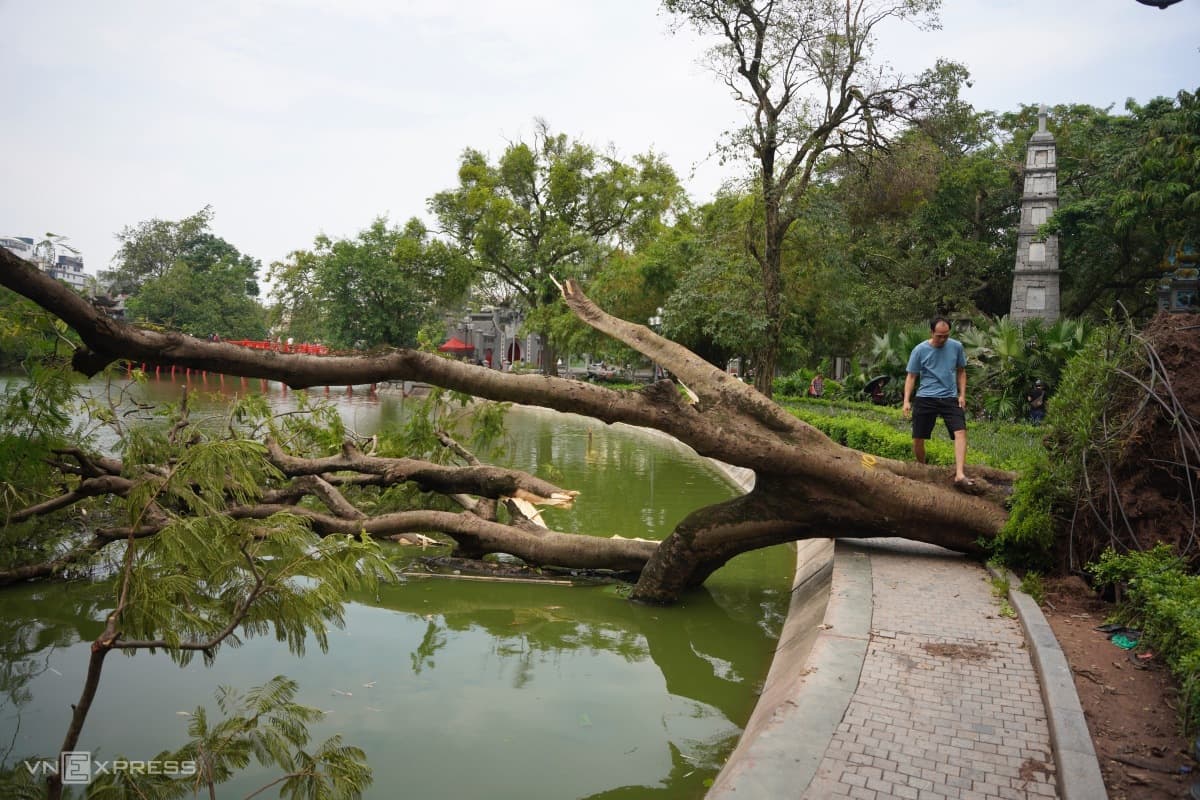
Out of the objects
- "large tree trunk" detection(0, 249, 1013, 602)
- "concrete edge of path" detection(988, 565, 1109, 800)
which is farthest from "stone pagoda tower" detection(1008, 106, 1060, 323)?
"concrete edge of path" detection(988, 565, 1109, 800)

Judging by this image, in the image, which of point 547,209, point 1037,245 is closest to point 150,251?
point 547,209

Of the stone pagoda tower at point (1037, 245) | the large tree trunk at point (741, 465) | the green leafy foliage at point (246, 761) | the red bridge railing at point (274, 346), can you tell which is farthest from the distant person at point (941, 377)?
the stone pagoda tower at point (1037, 245)

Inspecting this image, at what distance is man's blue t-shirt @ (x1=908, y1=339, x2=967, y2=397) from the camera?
7340mm

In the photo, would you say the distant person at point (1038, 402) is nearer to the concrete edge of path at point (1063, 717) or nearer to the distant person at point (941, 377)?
the distant person at point (941, 377)

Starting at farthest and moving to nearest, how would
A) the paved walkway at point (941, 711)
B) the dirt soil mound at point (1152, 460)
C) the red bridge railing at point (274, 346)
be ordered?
the red bridge railing at point (274, 346)
the dirt soil mound at point (1152, 460)
the paved walkway at point (941, 711)

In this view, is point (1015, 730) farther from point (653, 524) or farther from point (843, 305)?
point (843, 305)

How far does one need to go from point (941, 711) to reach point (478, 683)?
3.17 metres

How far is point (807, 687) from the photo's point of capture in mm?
4328

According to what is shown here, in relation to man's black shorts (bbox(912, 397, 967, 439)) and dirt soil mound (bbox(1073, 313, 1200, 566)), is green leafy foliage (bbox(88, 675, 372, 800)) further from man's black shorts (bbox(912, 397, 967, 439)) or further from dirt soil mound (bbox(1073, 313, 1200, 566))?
man's black shorts (bbox(912, 397, 967, 439))

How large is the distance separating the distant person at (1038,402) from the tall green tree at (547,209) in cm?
2535

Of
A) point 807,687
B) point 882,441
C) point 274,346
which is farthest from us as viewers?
point 274,346

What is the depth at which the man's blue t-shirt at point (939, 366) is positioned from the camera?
734cm

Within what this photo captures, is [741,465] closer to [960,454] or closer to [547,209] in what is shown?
[960,454]

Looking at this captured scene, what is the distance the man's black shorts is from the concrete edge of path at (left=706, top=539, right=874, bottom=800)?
1.41 m
